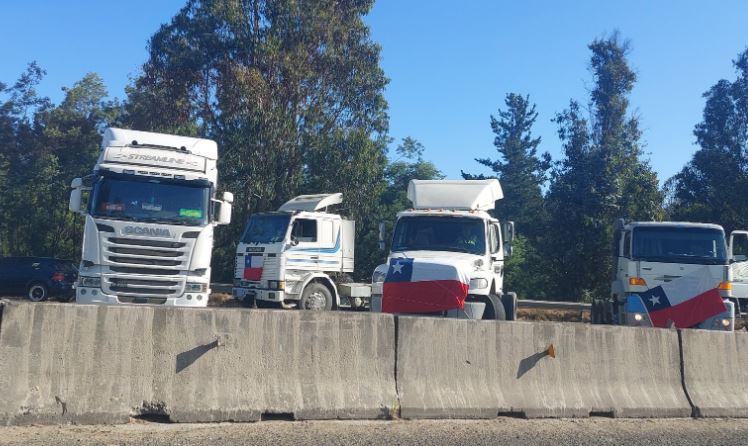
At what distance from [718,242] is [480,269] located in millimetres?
5207

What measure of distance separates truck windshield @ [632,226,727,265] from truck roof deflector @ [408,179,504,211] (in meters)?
3.32

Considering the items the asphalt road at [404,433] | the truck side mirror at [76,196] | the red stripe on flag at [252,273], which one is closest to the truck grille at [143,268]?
the truck side mirror at [76,196]

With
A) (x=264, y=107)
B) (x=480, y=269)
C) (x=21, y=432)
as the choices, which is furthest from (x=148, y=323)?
(x=264, y=107)

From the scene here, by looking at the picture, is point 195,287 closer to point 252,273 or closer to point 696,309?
point 252,273

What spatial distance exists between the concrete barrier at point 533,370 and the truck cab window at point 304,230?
31.6 feet

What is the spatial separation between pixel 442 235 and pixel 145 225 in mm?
5482

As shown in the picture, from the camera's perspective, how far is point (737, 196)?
3052cm

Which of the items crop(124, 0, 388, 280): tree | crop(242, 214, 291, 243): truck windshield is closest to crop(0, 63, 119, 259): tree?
crop(124, 0, 388, 280): tree

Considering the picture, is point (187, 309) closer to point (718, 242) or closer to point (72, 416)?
point (72, 416)

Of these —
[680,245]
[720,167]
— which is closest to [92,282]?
[680,245]

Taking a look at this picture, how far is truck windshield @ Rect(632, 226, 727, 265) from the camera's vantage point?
13875mm

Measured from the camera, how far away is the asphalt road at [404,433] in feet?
19.7

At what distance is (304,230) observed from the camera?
55.6ft

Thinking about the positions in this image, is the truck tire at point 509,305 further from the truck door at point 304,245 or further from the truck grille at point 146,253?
the truck grille at point 146,253
